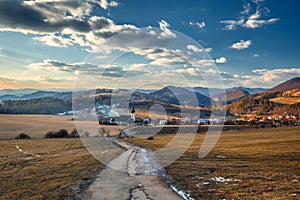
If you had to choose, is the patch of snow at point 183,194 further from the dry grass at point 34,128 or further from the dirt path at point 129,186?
the dry grass at point 34,128

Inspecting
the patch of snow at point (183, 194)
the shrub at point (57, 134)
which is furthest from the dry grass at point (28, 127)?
the patch of snow at point (183, 194)

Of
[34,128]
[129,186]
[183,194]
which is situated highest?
[183,194]

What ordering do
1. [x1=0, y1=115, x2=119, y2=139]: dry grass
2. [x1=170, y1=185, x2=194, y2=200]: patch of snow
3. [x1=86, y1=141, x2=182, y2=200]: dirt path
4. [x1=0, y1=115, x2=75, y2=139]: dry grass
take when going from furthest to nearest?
[x1=0, y1=115, x2=119, y2=139]: dry grass → [x1=0, y1=115, x2=75, y2=139]: dry grass → [x1=86, y1=141, x2=182, y2=200]: dirt path → [x1=170, y1=185, x2=194, y2=200]: patch of snow

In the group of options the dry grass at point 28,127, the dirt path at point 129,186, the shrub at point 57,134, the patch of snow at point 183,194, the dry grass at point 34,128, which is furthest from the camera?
the dry grass at point 34,128

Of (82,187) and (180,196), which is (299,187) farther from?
(82,187)

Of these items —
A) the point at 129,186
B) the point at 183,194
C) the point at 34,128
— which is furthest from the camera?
the point at 34,128

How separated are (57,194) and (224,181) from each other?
13.2 metres

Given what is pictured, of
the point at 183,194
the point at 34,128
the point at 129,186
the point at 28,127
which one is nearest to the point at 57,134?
the point at 34,128

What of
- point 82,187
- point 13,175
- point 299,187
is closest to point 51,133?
point 13,175

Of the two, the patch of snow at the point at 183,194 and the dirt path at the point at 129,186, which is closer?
the patch of snow at the point at 183,194

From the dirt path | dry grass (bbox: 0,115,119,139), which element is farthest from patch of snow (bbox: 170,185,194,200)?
dry grass (bbox: 0,115,119,139)

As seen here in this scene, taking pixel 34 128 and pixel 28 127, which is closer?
pixel 34 128

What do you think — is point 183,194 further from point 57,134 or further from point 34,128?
point 34,128

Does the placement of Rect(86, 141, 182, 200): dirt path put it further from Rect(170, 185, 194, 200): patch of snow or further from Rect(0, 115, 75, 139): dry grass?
Rect(0, 115, 75, 139): dry grass
